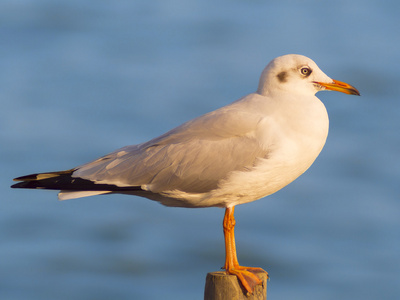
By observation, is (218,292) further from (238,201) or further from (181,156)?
(181,156)

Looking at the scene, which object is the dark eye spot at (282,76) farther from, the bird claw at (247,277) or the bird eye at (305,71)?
the bird claw at (247,277)

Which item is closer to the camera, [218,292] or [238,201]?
[218,292]

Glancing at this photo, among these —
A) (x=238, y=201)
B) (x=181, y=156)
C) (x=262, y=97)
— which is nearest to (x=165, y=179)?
(x=181, y=156)

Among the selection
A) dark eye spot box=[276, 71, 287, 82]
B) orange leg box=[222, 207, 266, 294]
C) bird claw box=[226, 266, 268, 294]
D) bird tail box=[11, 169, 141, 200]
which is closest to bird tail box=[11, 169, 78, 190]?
bird tail box=[11, 169, 141, 200]

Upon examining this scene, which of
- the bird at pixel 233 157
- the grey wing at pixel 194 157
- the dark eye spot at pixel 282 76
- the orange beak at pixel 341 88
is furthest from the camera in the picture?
the orange beak at pixel 341 88

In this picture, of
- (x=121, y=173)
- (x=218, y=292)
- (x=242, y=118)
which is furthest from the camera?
(x=121, y=173)

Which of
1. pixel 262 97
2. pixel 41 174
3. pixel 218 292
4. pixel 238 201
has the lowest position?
pixel 218 292

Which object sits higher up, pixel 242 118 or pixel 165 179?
pixel 242 118

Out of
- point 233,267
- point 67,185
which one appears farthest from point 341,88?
point 67,185

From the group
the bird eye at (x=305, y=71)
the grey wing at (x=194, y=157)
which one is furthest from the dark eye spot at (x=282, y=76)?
the grey wing at (x=194, y=157)
